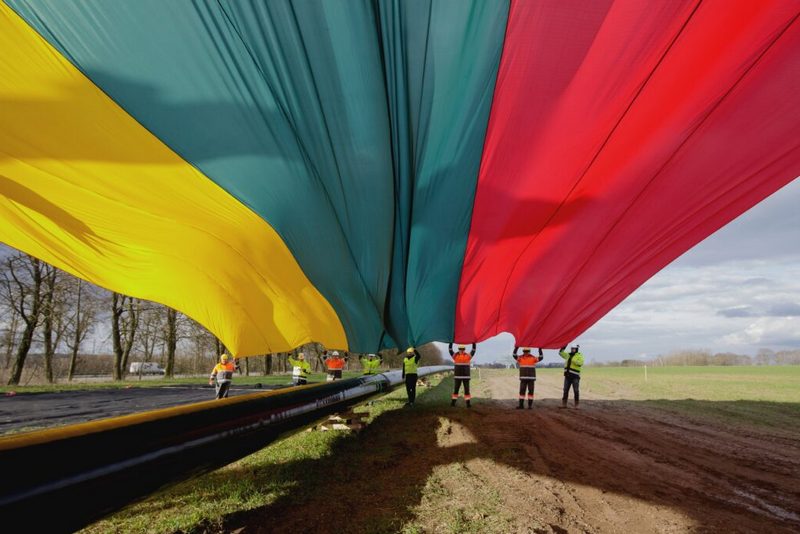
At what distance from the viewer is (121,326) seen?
93.2ft

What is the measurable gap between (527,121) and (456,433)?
6.05 m

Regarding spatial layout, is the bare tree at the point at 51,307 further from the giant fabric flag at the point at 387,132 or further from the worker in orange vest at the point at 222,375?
the giant fabric flag at the point at 387,132

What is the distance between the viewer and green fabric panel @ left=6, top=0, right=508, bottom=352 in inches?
112

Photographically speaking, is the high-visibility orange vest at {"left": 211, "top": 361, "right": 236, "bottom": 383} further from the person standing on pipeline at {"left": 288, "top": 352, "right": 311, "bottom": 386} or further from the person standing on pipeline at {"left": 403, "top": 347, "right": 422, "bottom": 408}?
the person standing on pipeline at {"left": 403, "top": 347, "right": 422, "bottom": 408}

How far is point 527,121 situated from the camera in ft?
12.3

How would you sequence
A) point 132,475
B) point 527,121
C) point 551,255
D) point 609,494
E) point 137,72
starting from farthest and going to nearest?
point 551,255
point 609,494
point 527,121
point 137,72
point 132,475

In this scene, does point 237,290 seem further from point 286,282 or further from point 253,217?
point 253,217

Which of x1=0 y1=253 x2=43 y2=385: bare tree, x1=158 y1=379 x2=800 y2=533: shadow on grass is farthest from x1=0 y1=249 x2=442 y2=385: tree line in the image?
x1=158 y1=379 x2=800 y2=533: shadow on grass

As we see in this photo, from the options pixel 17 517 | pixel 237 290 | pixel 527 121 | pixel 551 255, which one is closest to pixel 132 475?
pixel 17 517

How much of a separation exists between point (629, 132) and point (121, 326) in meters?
31.9

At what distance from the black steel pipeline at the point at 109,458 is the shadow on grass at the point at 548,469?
1.21m

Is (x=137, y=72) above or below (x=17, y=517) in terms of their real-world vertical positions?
above

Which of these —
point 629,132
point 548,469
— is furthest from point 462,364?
point 629,132

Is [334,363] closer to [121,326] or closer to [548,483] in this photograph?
[548,483]
